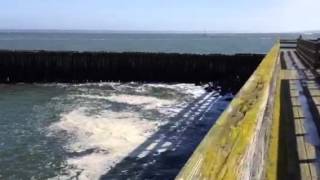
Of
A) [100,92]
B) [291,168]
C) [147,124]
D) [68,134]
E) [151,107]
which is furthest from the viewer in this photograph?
[100,92]

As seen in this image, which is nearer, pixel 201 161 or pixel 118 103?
pixel 201 161

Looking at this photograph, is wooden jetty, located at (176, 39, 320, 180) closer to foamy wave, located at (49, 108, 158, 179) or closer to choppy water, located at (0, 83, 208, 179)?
foamy wave, located at (49, 108, 158, 179)

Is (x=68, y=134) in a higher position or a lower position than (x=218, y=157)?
lower

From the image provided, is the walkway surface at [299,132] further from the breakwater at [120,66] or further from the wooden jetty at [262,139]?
the breakwater at [120,66]

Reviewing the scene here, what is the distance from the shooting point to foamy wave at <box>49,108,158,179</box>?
41.6 feet

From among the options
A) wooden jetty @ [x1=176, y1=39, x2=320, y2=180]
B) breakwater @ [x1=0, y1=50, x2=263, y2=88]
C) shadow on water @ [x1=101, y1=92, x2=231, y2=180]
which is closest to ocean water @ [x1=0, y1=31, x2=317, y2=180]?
shadow on water @ [x1=101, y1=92, x2=231, y2=180]

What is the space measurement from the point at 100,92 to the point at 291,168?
25.2m

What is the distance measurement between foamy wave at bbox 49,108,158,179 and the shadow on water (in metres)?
0.32

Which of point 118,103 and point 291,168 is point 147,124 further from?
point 291,168

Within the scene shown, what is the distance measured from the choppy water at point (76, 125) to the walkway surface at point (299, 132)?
4.96 meters

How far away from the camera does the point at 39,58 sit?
120 ft

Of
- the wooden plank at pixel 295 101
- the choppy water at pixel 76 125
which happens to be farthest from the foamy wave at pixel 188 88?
the wooden plank at pixel 295 101

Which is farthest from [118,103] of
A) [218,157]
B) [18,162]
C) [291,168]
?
[218,157]

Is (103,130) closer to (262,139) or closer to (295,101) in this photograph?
(295,101)
